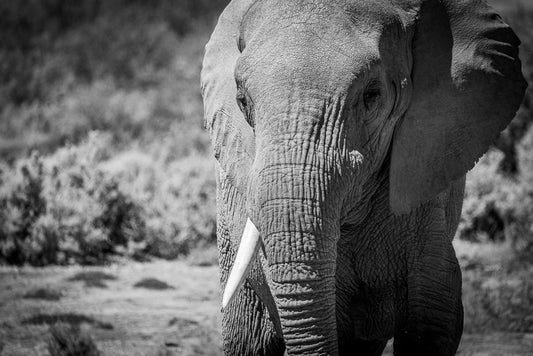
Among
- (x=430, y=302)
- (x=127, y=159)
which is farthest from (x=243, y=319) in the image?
(x=127, y=159)

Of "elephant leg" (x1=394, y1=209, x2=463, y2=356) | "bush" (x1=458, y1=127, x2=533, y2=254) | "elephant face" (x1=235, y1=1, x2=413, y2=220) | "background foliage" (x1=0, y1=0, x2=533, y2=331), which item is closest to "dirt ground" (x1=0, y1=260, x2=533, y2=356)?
"background foliage" (x1=0, y1=0, x2=533, y2=331)

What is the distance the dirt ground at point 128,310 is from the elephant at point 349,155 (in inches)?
72.3

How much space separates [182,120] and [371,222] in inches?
511

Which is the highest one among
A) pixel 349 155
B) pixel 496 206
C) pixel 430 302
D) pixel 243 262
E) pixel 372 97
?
pixel 372 97

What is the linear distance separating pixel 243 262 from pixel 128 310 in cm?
405

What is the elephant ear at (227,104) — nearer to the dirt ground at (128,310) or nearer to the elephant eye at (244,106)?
the elephant eye at (244,106)

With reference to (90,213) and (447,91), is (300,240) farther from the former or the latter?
(90,213)

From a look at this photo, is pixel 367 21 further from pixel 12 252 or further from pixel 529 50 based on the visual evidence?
pixel 529 50

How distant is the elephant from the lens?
332cm

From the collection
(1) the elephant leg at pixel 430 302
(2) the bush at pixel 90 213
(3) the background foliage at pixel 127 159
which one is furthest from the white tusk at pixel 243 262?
(2) the bush at pixel 90 213

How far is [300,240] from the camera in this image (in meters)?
3.26

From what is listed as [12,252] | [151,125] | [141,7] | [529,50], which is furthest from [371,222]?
[141,7]

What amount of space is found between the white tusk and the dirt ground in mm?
2480

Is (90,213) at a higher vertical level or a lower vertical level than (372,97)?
lower
